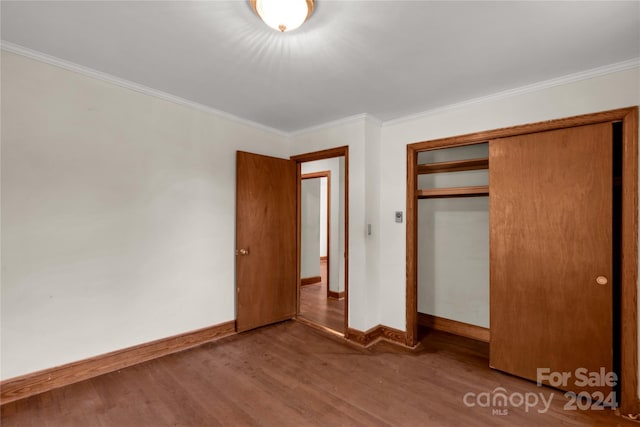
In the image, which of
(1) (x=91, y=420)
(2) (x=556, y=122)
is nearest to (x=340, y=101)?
(2) (x=556, y=122)

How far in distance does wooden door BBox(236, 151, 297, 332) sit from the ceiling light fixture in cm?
183

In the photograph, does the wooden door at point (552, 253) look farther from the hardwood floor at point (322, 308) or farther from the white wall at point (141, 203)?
the hardwood floor at point (322, 308)

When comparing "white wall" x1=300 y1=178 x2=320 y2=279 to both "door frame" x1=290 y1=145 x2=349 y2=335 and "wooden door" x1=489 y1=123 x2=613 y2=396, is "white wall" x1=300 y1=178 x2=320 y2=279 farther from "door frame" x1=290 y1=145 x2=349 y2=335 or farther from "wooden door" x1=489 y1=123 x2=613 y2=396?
"wooden door" x1=489 y1=123 x2=613 y2=396

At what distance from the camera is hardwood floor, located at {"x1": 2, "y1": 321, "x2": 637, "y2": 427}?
194 centimetres

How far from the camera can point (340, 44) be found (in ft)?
6.34

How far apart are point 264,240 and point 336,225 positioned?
1.77 m

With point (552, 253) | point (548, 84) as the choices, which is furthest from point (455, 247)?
point (548, 84)

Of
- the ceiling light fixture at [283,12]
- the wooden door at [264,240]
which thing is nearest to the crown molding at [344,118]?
the wooden door at [264,240]

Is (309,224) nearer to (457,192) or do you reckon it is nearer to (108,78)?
(457,192)

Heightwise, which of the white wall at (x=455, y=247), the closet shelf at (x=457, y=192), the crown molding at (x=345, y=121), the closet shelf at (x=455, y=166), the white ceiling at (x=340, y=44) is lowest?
the white wall at (x=455, y=247)

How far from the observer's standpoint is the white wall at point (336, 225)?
484 centimetres

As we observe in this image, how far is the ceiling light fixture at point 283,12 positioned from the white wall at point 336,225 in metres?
3.28

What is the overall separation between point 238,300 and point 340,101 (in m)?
2.35

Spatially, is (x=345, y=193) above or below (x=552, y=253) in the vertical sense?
above
